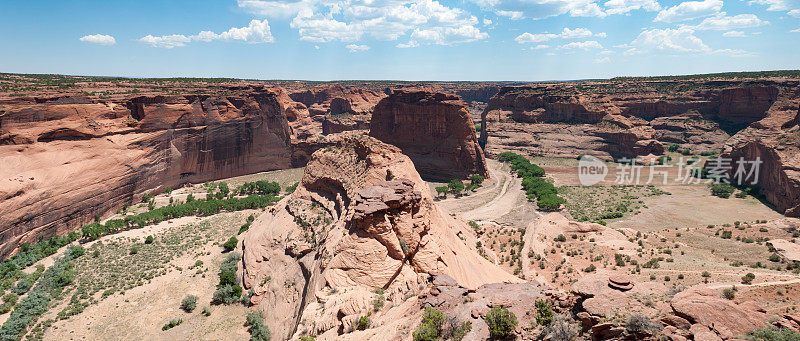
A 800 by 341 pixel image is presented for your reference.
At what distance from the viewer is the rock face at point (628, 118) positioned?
84125 millimetres

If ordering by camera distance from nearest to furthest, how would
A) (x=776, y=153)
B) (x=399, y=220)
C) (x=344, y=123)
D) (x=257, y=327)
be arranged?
(x=399, y=220)
(x=257, y=327)
(x=776, y=153)
(x=344, y=123)

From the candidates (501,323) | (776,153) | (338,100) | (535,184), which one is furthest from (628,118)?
(501,323)

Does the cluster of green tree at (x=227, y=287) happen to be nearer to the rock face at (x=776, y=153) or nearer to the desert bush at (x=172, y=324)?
the desert bush at (x=172, y=324)

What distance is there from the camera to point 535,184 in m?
63.6

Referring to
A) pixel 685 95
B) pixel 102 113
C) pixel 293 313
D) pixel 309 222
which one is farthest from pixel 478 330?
pixel 685 95

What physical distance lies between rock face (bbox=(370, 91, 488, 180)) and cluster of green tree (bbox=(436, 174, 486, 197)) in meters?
2.48

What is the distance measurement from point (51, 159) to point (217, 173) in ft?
81.7

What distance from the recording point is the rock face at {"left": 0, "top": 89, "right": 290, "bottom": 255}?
1501 inches

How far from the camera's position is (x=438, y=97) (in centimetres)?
7131

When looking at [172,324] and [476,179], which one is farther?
[476,179]

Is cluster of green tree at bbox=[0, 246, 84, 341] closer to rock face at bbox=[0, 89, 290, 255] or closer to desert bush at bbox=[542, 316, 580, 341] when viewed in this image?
rock face at bbox=[0, 89, 290, 255]
